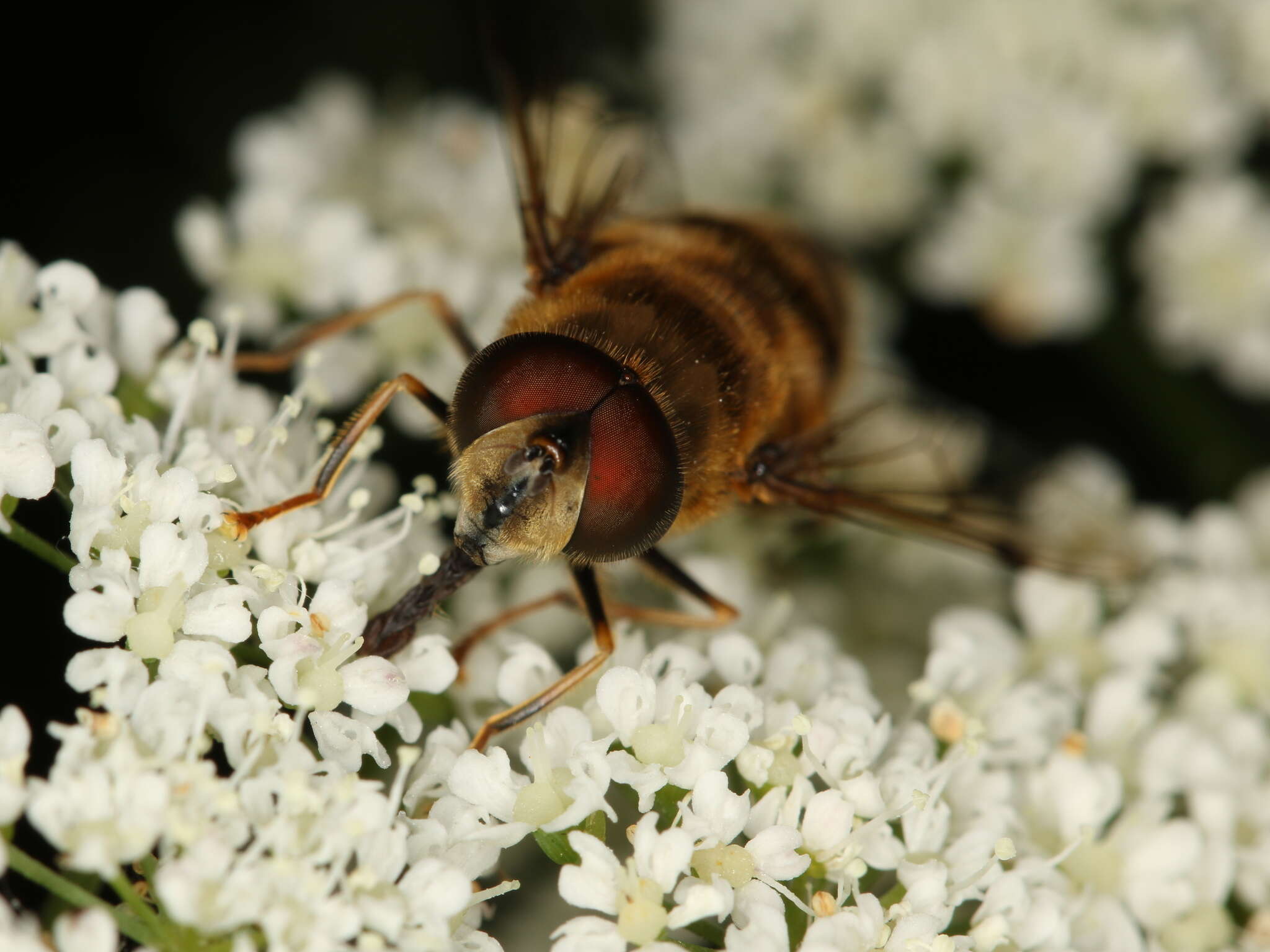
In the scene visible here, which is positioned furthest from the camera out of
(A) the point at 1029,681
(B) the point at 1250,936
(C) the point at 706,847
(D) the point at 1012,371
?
(D) the point at 1012,371

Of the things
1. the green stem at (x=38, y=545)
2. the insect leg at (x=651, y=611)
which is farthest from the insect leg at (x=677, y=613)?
the green stem at (x=38, y=545)

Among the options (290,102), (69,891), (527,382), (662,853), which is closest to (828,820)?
(662,853)

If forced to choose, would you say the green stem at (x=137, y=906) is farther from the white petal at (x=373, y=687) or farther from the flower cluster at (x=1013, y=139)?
the flower cluster at (x=1013, y=139)

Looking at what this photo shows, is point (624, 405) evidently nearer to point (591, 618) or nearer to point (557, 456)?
point (557, 456)

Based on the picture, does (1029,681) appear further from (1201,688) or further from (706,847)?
(706,847)

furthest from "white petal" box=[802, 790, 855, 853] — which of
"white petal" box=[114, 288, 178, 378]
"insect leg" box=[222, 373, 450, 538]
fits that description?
"white petal" box=[114, 288, 178, 378]

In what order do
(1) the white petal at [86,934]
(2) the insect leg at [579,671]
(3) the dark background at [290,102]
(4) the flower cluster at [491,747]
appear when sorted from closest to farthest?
(1) the white petal at [86,934]
(4) the flower cluster at [491,747]
(2) the insect leg at [579,671]
(3) the dark background at [290,102]

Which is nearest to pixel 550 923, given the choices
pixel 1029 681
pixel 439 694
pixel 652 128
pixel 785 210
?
pixel 439 694
